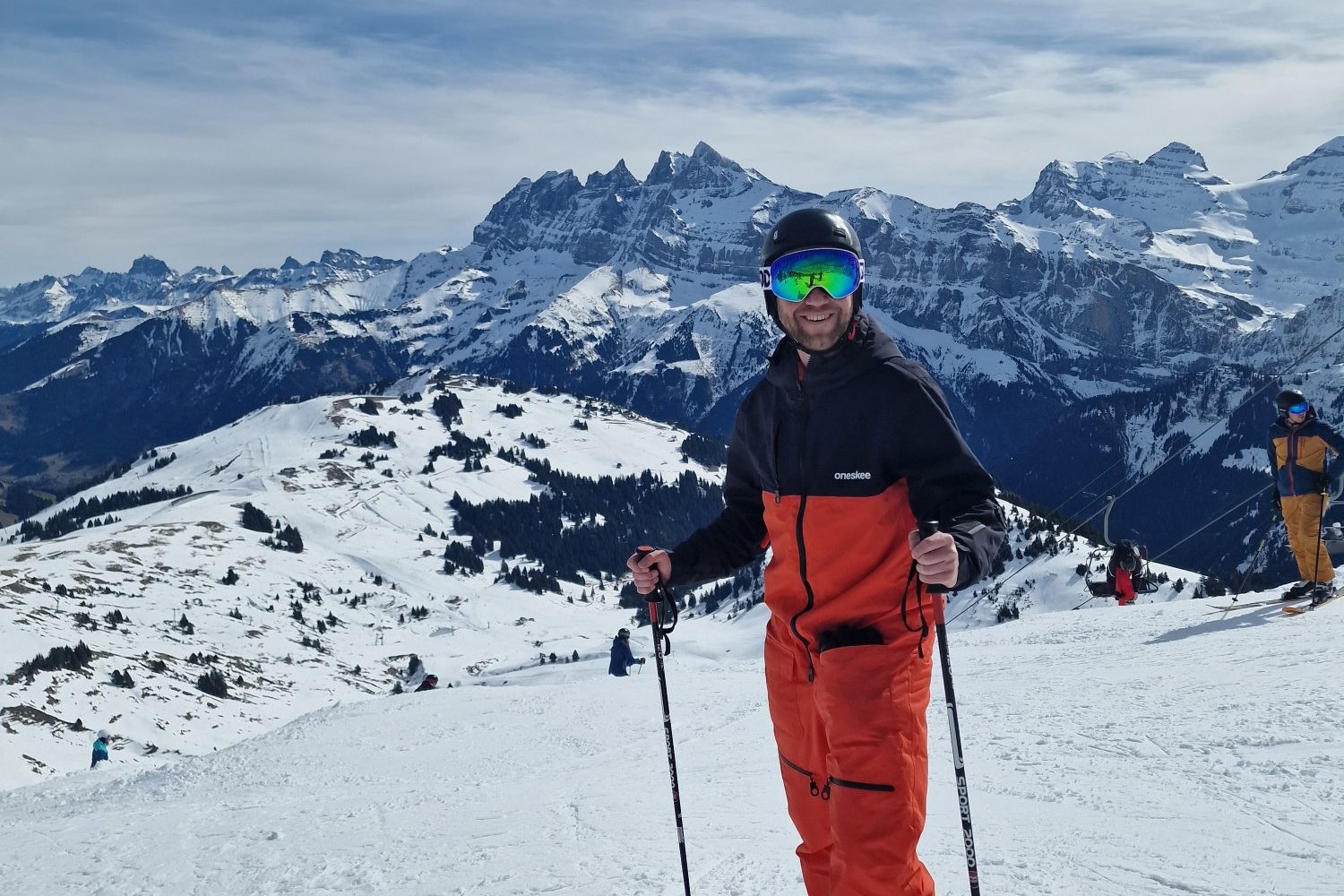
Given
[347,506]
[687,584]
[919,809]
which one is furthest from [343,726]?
[347,506]

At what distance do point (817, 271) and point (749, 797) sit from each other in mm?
5442

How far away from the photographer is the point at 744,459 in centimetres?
538

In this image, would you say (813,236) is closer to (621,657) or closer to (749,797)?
(749,797)

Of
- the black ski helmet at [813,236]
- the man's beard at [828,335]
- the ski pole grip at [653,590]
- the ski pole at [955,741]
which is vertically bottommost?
the ski pole at [955,741]

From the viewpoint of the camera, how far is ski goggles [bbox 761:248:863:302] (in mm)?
4812

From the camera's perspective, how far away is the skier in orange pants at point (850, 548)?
13.9ft

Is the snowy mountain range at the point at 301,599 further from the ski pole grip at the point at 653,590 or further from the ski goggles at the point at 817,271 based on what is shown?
the ski goggles at the point at 817,271

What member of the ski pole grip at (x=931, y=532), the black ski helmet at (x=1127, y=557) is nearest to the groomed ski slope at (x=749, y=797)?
the ski pole grip at (x=931, y=532)

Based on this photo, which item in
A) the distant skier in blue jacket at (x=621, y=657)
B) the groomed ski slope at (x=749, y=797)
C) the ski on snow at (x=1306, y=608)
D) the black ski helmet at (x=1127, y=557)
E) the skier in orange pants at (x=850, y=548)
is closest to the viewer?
the skier in orange pants at (x=850, y=548)

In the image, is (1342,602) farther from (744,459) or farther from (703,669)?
(744,459)

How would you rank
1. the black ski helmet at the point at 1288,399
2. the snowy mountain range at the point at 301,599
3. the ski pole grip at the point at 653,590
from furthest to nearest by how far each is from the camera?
the snowy mountain range at the point at 301,599
the black ski helmet at the point at 1288,399
the ski pole grip at the point at 653,590

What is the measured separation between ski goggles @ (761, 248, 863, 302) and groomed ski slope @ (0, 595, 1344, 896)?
3.79 metres

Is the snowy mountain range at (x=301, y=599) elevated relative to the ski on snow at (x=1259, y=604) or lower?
lower

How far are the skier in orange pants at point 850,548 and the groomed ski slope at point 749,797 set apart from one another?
6.30 ft
